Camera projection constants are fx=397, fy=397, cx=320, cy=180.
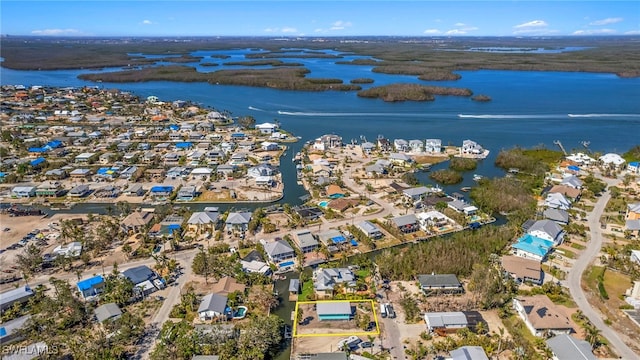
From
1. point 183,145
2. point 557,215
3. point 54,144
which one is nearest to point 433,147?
point 557,215

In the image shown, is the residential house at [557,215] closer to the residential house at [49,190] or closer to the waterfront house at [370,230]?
the waterfront house at [370,230]

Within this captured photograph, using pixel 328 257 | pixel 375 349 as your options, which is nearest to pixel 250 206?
pixel 328 257

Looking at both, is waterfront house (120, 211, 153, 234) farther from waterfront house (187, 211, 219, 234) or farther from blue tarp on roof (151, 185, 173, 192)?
blue tarp on roof (151, 185, 173, 192)

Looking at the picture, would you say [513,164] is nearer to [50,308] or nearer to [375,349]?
[375,349]

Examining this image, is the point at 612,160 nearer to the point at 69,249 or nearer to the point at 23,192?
the point at 69,249

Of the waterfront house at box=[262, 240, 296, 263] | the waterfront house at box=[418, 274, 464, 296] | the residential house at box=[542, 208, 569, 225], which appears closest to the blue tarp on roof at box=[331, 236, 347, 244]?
the waterfront house at box=[262, 240, 296, 263]

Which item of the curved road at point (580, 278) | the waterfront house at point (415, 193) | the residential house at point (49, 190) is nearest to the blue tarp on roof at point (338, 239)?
the waterfront house at point (415, 193)
